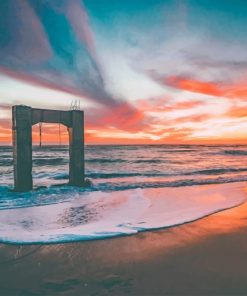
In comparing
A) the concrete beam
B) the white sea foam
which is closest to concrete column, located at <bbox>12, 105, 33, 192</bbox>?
the concrete beam

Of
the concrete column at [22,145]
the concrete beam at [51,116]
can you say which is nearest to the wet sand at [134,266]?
the concrete column at [22,145]

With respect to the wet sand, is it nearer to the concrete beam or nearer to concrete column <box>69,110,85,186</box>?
the concrete beam

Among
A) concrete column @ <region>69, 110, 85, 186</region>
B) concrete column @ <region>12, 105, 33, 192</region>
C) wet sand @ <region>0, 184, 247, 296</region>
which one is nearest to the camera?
wet sand @ <region>0, 184, 247, 296</region>

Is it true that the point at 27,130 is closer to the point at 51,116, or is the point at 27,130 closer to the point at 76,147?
the point at 51,116

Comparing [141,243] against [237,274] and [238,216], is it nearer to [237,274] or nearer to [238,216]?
[237,274]

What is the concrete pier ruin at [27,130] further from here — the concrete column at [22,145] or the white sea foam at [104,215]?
the white sea foam at [104,215]

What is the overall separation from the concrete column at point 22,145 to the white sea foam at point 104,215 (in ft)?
9.12

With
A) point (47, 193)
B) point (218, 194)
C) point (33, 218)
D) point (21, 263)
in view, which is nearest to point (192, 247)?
point (21, 263)

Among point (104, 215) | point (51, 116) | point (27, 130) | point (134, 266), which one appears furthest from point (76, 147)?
point (134, 266)

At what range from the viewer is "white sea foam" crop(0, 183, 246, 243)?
6.73m

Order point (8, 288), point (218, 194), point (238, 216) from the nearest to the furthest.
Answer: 1. point (8, 288)
2. point (238, 216)
3. point (218, 194)

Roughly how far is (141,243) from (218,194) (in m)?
8.28

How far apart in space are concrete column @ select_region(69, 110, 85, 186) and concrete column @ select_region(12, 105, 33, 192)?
2.27 m

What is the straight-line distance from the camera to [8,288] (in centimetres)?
409
